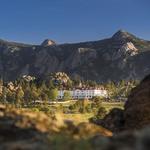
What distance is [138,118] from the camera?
42.2 m

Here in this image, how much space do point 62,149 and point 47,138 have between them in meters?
2.40

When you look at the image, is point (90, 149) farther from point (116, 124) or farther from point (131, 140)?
point (116, 124)

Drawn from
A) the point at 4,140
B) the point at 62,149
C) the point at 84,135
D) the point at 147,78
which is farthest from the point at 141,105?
the point at 62,149

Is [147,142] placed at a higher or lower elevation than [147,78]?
lower

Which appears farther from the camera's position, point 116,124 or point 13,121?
point 116,124

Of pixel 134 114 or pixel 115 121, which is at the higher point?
pixel 134 114

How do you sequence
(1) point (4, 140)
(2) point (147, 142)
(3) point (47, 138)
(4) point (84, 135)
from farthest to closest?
(4) point (84, 135), (1) point (4, 140), (3) point (47, 138), (2) point (147, 142)

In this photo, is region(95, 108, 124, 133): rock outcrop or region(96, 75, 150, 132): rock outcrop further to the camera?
region(95, 108, 124, 133): rock outcrop

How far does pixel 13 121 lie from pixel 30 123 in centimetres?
75

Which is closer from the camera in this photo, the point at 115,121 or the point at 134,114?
the point at 134,114

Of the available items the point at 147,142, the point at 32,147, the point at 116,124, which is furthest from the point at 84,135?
the point at 116,124

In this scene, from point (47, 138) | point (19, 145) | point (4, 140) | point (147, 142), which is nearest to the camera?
point (147, 142)

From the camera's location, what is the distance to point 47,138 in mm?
14367

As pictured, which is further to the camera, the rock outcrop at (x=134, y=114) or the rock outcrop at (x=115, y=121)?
the rock outcrop at (x=115, y=121)
